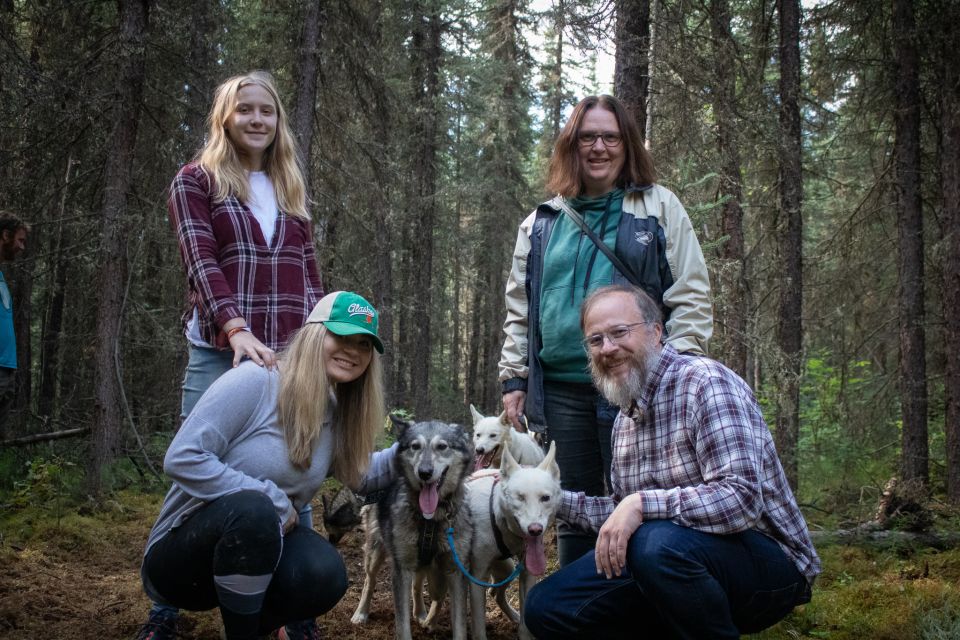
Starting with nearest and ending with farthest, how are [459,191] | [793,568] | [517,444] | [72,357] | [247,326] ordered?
[793,568]
[247,326]
[517,444]
[72,357]
[459,191]

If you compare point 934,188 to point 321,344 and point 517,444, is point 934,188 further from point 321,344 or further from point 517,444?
point 321,344

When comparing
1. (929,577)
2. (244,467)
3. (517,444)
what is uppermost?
(244,467)

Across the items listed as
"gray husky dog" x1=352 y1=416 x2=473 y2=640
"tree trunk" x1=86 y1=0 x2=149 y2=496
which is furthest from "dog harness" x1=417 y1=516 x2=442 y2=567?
"tree trunk" x1=86 y1=0 x2=149 y2=496

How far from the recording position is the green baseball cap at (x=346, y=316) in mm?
2613

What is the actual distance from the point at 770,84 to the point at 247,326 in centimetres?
908

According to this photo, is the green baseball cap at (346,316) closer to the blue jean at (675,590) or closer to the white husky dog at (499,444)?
the blue jean at (675,590)

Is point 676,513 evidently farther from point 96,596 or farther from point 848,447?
point 848,447

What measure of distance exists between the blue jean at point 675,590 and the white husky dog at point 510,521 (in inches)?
20.6

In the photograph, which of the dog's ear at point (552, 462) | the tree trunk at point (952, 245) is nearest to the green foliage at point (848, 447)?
the tree trunk at point (952, 245)

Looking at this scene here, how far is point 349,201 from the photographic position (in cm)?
1274

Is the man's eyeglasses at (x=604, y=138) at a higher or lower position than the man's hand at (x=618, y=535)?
higher

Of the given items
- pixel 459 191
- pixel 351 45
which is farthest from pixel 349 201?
pixel 459 191

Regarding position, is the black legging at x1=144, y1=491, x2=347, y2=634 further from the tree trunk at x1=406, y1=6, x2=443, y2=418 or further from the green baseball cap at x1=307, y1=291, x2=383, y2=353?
the tree trunk at x1=406, y1=6, x2=443, y2=418

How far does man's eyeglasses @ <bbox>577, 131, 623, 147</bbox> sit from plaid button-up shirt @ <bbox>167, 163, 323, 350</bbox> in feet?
4.76
